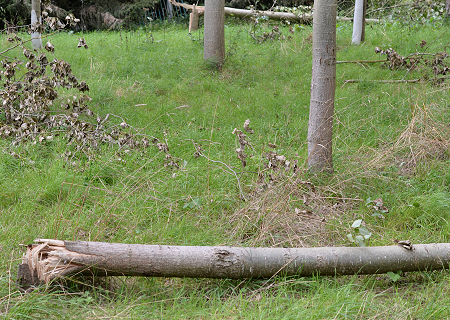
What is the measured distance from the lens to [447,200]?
397 centimetres

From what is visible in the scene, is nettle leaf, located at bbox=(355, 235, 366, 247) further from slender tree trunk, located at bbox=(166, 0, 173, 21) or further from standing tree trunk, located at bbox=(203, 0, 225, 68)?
slender tree trunk, located at bbox=(166, 0, 173, 21)

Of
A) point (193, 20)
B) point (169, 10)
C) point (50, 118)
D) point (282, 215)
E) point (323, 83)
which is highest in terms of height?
point (169, 10)

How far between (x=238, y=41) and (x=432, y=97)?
5292 millimetres

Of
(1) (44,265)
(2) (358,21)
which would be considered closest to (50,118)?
(1) (44,265)

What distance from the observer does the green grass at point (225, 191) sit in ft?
9.06

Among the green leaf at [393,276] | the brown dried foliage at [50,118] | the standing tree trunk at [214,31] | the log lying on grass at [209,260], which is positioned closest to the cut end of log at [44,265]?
the log lying on grass at [209,260]

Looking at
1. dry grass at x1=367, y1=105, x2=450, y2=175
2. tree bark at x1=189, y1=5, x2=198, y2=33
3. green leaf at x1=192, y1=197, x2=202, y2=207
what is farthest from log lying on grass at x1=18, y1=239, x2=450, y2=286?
tree bark at x1=189, y1=5, x2=198, y2=33

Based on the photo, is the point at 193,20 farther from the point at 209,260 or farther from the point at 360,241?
the point at 209,260

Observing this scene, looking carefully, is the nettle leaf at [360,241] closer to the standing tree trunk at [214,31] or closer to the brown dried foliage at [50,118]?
the brown dried foliage at [50,118]

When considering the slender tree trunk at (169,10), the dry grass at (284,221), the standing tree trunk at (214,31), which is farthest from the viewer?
the slender tree trunk at (169,10)

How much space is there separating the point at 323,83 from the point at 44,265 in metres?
3.22

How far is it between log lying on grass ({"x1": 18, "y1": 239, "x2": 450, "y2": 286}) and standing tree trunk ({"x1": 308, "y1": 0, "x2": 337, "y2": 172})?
1.44 m

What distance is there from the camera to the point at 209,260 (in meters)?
2.88

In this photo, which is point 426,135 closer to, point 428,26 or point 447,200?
point 447,200
